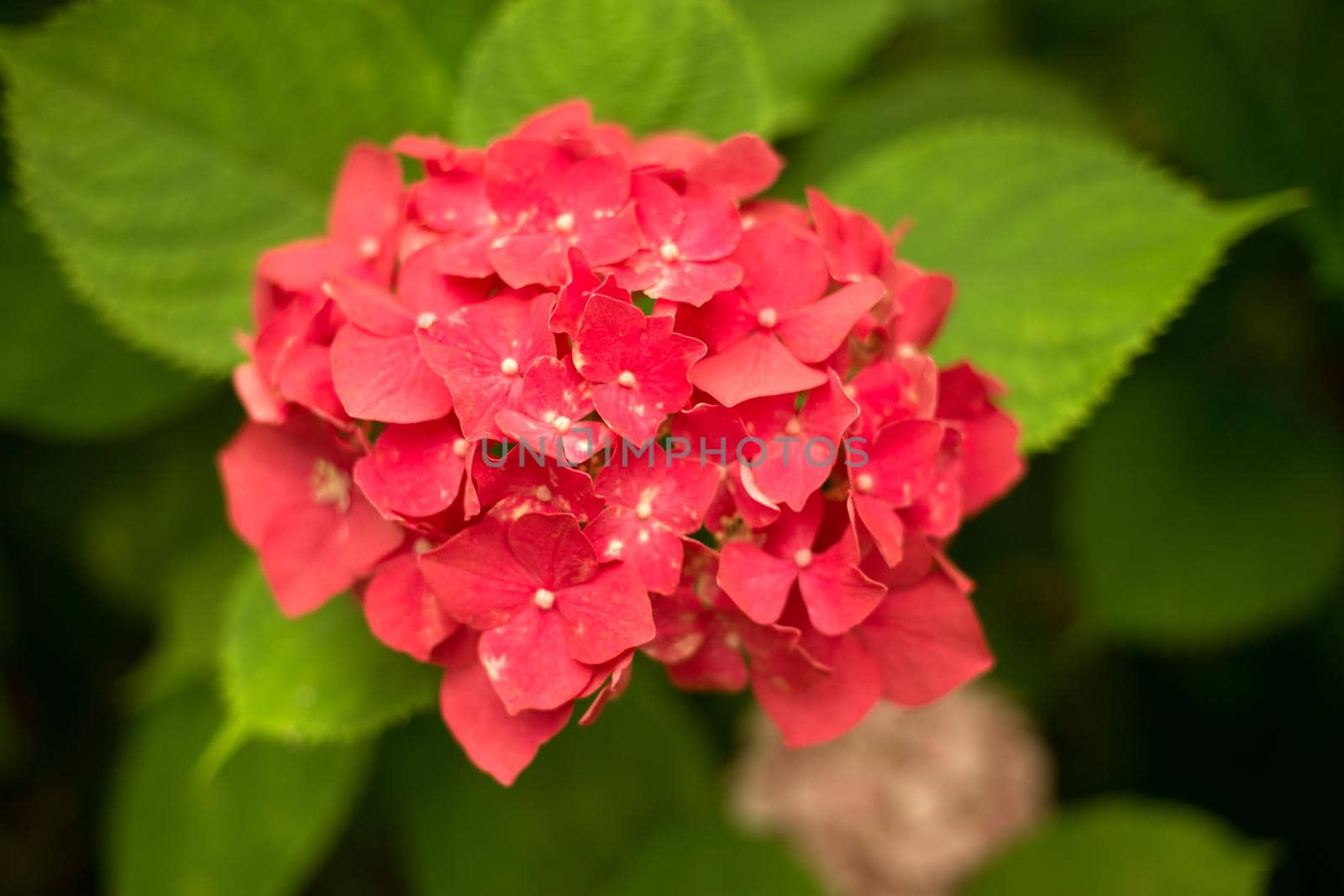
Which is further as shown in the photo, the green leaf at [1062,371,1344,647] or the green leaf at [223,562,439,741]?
the green leaf at [1062,371,1344,647]

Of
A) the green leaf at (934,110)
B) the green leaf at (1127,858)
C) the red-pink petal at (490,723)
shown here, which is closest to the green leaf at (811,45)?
the green leaf at (934,110)

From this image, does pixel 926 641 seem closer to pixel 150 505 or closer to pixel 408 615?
pixel 408 615

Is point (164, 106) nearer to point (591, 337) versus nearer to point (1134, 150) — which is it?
point (591, 337)

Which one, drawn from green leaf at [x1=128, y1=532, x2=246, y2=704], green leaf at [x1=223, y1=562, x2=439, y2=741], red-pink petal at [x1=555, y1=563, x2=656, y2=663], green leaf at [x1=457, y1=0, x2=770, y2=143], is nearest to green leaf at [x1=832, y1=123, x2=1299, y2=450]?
green leaf at [x1=457, y1=0, x2=770, y2=143]

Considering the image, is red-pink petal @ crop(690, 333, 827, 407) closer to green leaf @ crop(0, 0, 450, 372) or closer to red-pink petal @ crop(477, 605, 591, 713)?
red-pink petal @ crop(477, 605, 591, 713)

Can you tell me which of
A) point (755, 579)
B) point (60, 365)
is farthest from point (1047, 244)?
point (60, 365)

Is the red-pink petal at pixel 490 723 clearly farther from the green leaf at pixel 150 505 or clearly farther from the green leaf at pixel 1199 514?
the green leaf at pixel 1199 514

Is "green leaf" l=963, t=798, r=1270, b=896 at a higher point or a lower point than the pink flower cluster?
lower
